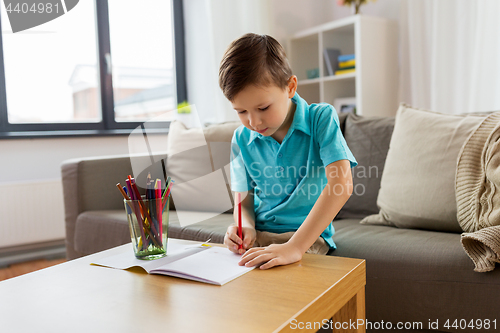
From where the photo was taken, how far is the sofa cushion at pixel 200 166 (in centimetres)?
172

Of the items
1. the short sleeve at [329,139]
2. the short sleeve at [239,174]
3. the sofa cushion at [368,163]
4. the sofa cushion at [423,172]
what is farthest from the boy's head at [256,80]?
the sofa cushion at [368,163]

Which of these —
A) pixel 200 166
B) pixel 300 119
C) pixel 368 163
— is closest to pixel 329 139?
pixel 300 119

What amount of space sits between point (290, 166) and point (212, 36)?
2105 millimetres

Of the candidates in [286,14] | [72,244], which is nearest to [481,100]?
[286,14]

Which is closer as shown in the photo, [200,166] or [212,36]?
[200,166]

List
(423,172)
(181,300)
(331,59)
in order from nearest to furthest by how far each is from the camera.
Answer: (181,300) < (423,172) < (331,59)

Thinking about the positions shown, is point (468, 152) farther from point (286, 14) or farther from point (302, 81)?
point (286, 14)

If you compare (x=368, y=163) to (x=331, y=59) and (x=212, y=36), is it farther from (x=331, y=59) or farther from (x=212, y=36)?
(x=212, y=36)

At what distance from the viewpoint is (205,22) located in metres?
3.24

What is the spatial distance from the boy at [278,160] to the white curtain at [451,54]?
1726mm

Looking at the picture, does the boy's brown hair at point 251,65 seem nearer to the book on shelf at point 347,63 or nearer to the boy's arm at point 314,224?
the boy's arm at point 314,224

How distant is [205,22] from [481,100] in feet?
6.45

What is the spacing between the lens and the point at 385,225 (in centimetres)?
147

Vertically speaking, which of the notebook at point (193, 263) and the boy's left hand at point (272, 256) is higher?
the boy's left hand at point (272, 256)
